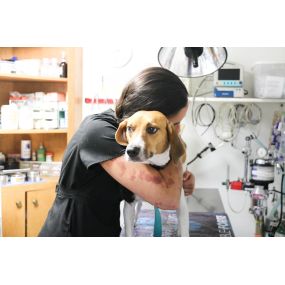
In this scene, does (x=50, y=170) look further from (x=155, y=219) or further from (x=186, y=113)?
(x=186, y=113)

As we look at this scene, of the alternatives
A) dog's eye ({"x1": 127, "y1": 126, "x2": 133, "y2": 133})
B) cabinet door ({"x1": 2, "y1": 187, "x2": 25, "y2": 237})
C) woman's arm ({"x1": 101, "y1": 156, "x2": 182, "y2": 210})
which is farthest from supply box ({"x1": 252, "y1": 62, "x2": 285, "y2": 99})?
cabinet door ({"x1": 2, "y1": 187, "x2": 25, "y2": 237})

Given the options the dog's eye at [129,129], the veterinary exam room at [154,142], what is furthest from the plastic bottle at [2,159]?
the dog's eye at [129,129]

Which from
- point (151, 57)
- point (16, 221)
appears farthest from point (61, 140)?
point (151, 57)

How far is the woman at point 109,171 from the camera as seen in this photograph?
33.9 inches

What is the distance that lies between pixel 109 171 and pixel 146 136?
149 millimetres

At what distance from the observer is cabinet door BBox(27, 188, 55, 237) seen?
3.40 feet

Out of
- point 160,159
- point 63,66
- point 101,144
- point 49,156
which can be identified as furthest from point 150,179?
point 63,66

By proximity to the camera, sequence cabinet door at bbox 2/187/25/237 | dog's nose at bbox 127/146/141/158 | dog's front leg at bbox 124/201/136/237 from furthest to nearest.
→ cabinet door at bbox 2/187/25/237 → dog's front leg at bbox 124/201/136/237 → dog's nose at bbox 127/146/141/158

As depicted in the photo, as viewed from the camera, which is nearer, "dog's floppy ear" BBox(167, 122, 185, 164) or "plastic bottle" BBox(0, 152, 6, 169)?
"dog's floppy ear" BBox(167, 122, 185, 164)

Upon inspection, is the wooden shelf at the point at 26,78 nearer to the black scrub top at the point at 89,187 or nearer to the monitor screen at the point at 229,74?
the black scrub top at the point at 89,187

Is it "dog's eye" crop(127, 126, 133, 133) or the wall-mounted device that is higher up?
the wall-mounted device

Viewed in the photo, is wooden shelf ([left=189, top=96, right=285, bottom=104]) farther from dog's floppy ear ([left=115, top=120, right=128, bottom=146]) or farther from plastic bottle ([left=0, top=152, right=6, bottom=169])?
plastic bottle ([left=0, top=152, right=6, bottom=169])

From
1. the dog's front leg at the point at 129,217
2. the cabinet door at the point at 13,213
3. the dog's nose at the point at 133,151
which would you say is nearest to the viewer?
the dog's nose at the point at 133,151
